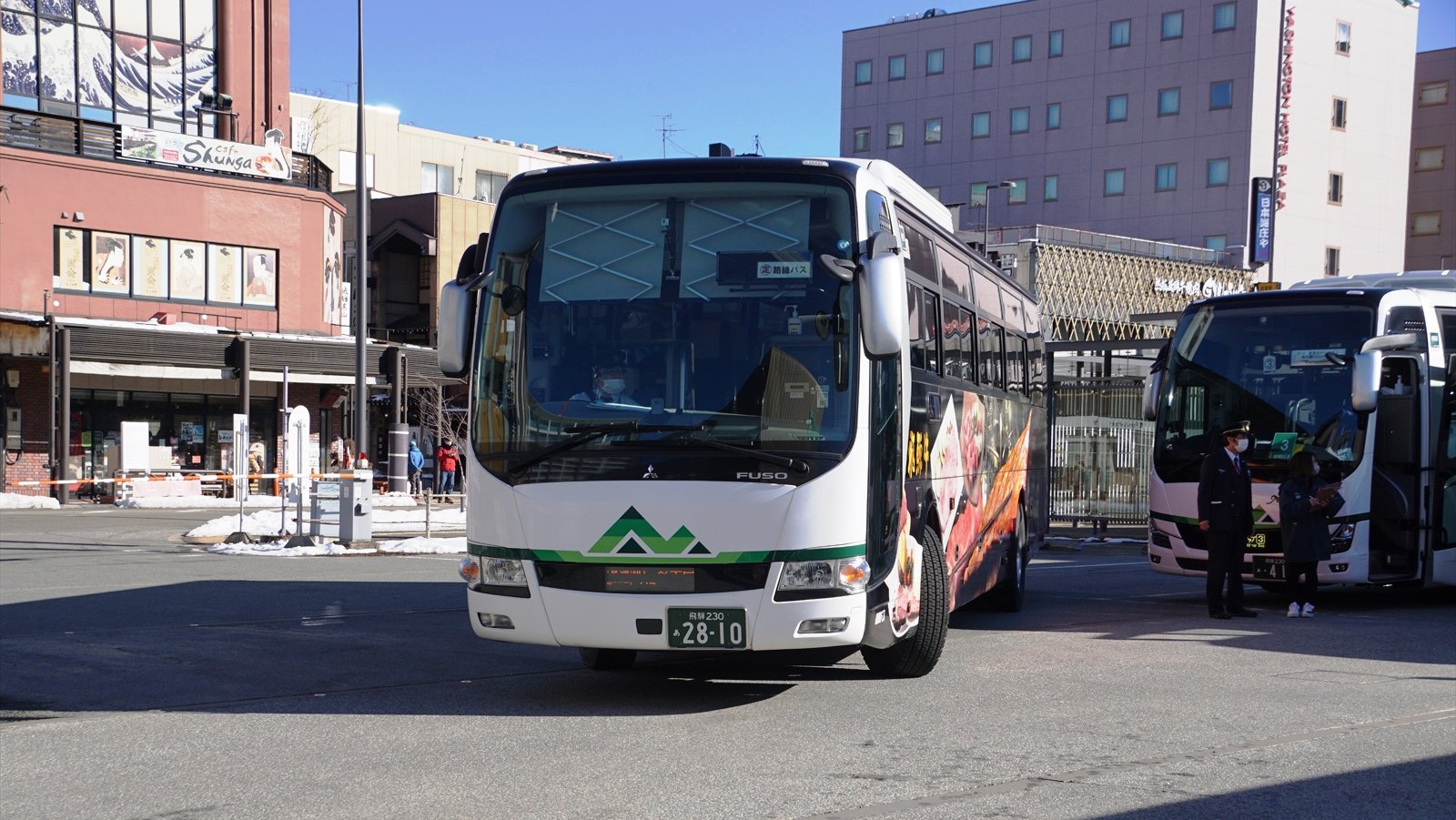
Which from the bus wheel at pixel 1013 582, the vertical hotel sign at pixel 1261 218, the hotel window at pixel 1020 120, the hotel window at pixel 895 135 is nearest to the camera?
the bus wheel at pixel 1013 582

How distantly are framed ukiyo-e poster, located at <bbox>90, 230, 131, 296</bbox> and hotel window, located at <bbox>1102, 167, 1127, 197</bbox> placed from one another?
45.2m

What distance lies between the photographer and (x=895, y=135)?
7875cm

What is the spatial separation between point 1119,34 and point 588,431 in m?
67.1

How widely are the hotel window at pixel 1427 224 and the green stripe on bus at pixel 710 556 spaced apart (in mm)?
78570

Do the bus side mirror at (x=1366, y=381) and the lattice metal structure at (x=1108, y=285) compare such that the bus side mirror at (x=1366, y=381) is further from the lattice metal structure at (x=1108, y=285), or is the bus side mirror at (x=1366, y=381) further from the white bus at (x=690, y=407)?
the lattice metal structure at (x=1108, y=285)

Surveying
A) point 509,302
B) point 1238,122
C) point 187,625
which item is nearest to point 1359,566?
point 509,302

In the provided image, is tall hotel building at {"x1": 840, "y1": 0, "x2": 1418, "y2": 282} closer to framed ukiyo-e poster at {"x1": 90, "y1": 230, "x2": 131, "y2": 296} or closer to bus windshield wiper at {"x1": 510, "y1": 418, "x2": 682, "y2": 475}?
framed ukiyo-e poster at {"x1": 90, "y1": 230, "x2": 131, "y2": 296}

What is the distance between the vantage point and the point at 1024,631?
1341 cm

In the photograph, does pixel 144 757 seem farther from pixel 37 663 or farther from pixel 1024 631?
pixel 1024 631

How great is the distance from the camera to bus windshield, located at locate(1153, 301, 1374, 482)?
49.5 ft

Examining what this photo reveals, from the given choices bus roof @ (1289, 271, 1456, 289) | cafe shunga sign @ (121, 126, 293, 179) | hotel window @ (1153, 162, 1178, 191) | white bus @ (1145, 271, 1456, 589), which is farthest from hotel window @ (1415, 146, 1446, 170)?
white bus @ (1145, 271, 1456, 589)

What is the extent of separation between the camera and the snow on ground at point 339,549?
76.6 feet

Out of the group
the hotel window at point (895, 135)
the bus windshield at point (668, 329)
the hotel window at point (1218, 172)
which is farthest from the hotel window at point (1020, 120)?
the bus windshield at point (668, 329)

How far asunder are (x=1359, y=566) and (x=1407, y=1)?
65797 mm
